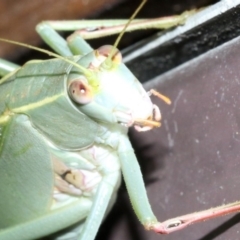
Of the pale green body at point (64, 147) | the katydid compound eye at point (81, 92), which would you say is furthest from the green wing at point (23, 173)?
the katydid compound eye at point (81, 92)

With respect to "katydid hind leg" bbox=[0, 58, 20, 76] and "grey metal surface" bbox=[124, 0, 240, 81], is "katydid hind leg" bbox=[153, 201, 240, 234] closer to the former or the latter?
"grey metal surface" bbox=[124, 0, 240, 81]

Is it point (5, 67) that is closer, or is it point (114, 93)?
point (114, 93)

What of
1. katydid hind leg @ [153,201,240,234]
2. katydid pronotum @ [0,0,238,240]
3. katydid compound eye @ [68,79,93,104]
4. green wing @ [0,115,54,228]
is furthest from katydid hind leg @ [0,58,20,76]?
katydid hind leg @ [153,201,240,234]

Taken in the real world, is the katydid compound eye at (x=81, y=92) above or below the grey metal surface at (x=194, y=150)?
above

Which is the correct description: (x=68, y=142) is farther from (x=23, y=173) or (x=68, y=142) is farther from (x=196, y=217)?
(x=196, y=217)

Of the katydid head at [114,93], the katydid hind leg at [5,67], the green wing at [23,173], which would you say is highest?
the katydid hind leg at [5,67]

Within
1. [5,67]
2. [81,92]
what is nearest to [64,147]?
[81,92]

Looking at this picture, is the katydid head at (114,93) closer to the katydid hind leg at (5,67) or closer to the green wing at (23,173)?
the green wing at (23,173)
